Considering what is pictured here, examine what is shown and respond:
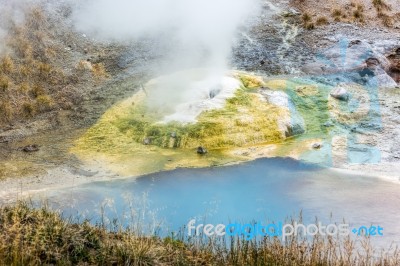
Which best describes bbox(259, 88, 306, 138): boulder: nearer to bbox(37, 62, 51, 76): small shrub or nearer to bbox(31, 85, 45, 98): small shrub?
bbox(31, 85, 45, 98): small shrub

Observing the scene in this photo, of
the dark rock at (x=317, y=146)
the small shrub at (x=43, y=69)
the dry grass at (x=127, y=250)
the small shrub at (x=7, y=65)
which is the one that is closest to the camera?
the dry grass at (x=127, y=250)

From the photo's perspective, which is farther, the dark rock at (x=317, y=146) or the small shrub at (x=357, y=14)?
the small shrub at (x=357, y=14)

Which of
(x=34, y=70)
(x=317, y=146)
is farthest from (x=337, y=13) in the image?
(x=34, y=70)

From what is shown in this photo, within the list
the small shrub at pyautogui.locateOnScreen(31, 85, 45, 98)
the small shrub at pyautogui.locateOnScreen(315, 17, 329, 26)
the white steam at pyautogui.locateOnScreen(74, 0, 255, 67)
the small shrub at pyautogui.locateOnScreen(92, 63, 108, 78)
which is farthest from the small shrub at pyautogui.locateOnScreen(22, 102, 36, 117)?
the small shrub at pyautogui.locateOnScreen(315, 17, 329, 26)

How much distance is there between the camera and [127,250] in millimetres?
4859

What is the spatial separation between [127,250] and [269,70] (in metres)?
7.82

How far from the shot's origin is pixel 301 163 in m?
8.24

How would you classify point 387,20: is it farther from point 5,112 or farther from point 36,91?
point 5,112

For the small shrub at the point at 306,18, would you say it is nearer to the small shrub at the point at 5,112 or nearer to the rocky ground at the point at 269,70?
the rocky ground at the point at 269,70

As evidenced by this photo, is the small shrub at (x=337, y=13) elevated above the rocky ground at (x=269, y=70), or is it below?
above

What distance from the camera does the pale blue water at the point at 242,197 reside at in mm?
6520

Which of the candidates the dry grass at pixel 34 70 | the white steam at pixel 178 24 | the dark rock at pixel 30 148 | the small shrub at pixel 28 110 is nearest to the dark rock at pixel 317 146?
the white steam at pixel 178 24

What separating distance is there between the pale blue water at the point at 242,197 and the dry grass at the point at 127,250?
100 centimetres

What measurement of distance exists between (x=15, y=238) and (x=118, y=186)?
9.32 ft
